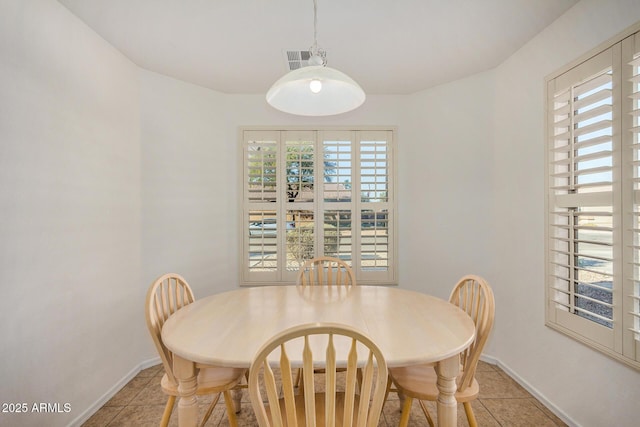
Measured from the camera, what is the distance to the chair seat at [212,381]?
1.33m

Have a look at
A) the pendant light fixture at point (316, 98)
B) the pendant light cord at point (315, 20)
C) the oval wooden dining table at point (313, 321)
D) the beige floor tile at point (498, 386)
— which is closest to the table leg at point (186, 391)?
the oval wooden dining table at point (313, 321)

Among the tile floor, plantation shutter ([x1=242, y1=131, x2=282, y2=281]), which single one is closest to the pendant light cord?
plantation shutter ([x1=242, y1=131, x2=282, y2=281])

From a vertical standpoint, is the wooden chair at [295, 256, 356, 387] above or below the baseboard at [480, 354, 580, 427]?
above

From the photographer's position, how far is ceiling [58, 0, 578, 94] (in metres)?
1.66

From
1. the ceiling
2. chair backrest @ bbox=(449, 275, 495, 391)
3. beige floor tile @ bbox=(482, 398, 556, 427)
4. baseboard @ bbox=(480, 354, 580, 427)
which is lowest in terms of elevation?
beige floor tile @ bbox=(482, 398, 556, 427)

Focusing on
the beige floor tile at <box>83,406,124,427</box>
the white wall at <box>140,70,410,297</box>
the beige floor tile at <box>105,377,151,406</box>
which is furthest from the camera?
the white wall at <box>140,70,410,297</box>

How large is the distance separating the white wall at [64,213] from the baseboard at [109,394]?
27mm

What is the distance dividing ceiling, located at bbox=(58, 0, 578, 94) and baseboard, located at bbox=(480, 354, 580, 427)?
2.35 m

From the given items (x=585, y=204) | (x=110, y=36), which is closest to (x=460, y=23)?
(x=585, y=204)

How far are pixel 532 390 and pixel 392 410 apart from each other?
977 millimetres

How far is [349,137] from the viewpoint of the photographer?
291cm

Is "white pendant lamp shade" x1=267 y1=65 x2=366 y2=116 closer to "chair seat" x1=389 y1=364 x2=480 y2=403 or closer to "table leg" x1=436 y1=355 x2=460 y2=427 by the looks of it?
"table leg" x1=436 y1=355 x2=460 y2=427

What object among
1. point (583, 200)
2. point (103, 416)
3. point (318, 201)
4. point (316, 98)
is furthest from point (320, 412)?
point (318, 201)

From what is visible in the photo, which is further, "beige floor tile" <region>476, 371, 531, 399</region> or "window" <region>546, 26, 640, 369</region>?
"beige floor tile" <region>476, 371, 531, 399</region>
